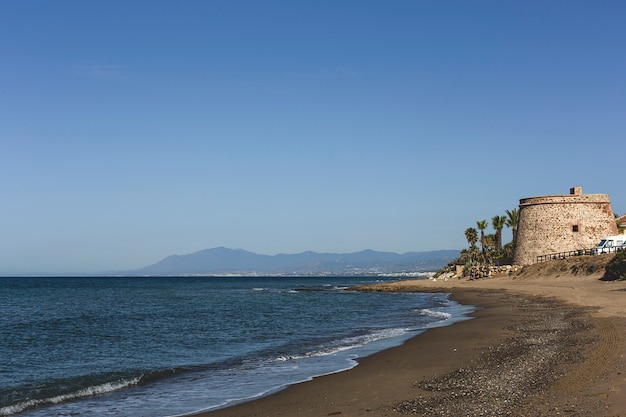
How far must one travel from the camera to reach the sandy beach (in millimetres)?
11508

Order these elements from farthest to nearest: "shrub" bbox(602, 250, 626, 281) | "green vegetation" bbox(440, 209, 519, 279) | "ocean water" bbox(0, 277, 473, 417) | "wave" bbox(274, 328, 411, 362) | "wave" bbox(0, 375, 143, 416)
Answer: "green vegetation" bbox(440, 209, 519, 279)
"shrub" bbox(602, 250, 626, 281)
"wave" bbox(274, 328, 411, 362)
"ocean water" bbox(0, 277, 473, 417)
"wave" bbox(0, 375, 143, 416)

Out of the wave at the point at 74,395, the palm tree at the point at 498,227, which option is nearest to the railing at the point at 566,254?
the palm tree at the point at 498,227

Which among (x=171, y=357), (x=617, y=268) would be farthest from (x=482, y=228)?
(x=171, y=357)

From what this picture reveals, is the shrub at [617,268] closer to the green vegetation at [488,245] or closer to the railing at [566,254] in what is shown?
the railing at [566,254]

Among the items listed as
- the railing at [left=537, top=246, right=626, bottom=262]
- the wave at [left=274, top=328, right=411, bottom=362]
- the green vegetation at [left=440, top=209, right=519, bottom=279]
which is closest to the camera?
the wave at [left=274, top=328, right=411, bottom=362]

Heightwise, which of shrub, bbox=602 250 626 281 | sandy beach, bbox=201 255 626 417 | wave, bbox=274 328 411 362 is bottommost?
wave, bbox=274 328 411 362

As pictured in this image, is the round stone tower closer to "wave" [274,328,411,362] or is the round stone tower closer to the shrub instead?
the shrub

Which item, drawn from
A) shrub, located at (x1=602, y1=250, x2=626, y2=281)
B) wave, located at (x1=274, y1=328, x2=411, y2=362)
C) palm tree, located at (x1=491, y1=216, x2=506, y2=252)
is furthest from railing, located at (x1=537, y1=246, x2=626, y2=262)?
wave, located at (x1=274, y1=328, x2=411, y2=362)

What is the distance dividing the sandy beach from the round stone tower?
46.9 metres

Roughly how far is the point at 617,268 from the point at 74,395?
46.7m

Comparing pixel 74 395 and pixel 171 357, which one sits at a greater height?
pixel 74 395

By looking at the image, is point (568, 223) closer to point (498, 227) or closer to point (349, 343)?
point (498, 227)

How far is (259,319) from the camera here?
41844 millimetres

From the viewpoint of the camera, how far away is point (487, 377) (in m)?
14.4
